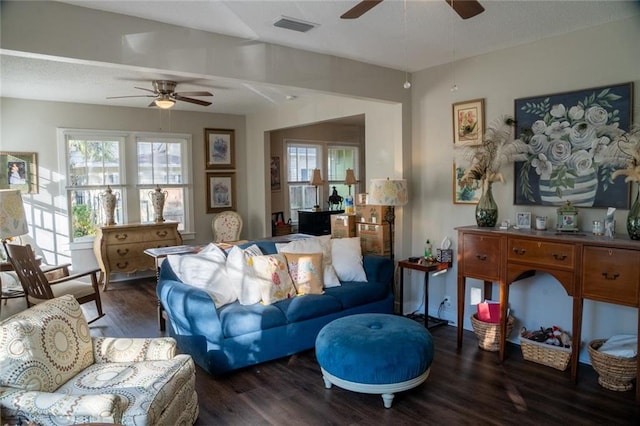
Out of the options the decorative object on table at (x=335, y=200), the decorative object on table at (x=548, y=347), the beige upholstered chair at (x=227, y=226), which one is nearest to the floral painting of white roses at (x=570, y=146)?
the decorative object on table at (x=548, y=347)

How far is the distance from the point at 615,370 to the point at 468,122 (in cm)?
238

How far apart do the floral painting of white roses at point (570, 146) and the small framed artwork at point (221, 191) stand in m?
4.77

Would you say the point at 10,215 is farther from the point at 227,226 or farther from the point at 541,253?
the point at 227,226

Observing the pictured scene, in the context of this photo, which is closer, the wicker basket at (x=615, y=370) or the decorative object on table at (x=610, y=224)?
the wicker basket at (x=615, y=370)

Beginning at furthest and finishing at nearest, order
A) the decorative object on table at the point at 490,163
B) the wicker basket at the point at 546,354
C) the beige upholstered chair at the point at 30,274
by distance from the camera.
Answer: the beige upholstered chair at the point at 30,274, the decorative object on table at the point at 490,163, the wicker basket at the point at 546,354

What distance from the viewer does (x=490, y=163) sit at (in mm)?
3857

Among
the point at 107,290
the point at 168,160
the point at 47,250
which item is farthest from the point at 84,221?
the point at 168,160

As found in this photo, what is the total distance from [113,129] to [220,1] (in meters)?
4.27

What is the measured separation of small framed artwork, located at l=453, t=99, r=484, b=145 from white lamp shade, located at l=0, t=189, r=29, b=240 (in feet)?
11.9

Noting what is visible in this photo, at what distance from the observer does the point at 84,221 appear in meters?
6.24

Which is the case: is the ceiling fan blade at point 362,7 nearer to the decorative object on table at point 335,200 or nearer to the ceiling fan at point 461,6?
the ceiling fan at point 461,6

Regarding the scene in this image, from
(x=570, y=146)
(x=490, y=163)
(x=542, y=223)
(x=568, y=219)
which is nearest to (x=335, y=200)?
(x=490, y=163)

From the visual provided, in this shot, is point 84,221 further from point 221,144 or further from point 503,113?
point 503,113

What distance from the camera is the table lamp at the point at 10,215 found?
244 cm
